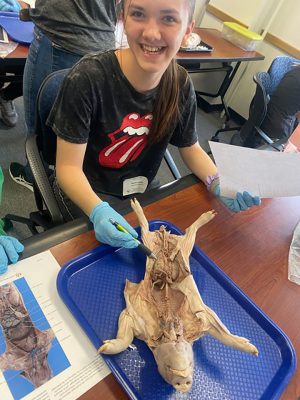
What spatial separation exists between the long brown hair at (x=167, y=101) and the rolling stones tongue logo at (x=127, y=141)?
30 millimetres

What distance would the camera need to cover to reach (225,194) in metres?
1.03

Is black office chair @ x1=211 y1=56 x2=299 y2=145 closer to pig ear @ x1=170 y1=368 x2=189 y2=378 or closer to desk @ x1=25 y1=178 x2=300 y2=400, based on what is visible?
desk @ x1=25 y1=178 x2=300 y2=400

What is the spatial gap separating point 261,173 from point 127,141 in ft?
1.60

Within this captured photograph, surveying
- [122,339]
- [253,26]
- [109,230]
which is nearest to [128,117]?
[109,230]

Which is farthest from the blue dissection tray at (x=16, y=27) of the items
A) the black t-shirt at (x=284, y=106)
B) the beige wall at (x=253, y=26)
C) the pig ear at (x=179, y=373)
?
the beige wall at (x=253, y=26)

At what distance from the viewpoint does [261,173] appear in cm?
99

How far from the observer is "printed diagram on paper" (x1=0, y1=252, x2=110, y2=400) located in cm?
56

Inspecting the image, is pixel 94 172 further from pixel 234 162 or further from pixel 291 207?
pixel 291 207

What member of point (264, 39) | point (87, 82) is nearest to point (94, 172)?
point (87, 82)

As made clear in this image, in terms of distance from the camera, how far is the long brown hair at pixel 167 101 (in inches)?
42.7

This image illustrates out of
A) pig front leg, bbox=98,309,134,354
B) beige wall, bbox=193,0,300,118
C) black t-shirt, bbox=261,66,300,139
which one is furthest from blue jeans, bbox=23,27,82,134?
beige wall, bbox=193,0,300,118

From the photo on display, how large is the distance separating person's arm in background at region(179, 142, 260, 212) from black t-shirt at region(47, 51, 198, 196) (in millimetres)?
45

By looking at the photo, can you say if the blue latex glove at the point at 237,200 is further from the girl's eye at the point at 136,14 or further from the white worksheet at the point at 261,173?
the girl's eye at the point at 136,14

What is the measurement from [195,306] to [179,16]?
2.55 ft
